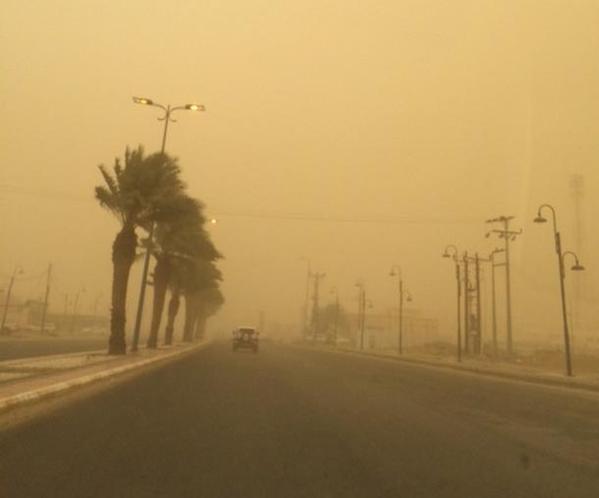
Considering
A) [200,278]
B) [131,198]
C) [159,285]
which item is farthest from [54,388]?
[200,278]

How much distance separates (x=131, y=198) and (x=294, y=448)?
23218 mm

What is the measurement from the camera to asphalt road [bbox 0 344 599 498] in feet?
24.6

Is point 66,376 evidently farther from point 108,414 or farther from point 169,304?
point 169,304

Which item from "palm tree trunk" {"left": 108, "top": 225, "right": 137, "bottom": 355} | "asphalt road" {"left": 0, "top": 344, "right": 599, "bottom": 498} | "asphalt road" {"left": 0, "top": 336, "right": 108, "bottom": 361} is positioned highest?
"palm tree trunk" {"left": 108, "top": 225, "right": 137, "bottom": 355}

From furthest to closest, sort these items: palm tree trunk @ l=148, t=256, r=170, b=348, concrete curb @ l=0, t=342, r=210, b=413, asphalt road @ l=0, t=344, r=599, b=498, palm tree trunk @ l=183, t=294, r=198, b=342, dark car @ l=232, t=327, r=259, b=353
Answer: palm tree trunk @ l=183, t=294, r=198, b=342 → dark car @ l=232, t=327, r=259, b=353 → palm tree trunk @ l=148, t=256, r=170, b=348 → concrete curb @ l=0, t=342, r=210, b=413 → asphalt road @ l=0, t=344, r=599, b=498

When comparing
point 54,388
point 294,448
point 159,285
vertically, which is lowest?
point 294,448

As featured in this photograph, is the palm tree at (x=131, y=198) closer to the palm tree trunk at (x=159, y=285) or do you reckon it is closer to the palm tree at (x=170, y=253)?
the palm tree at (x=170, y=253)

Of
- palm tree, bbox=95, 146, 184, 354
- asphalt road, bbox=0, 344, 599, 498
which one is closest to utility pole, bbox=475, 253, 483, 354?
palm tree, bbox=95, 146, 184, 354

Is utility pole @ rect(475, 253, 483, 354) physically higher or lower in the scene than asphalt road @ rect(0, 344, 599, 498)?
higher

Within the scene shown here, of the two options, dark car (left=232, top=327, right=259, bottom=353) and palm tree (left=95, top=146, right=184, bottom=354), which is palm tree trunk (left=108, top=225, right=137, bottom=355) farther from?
dark car (left=232, top=327, right=259, bottom=353)

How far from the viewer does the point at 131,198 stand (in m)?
31.6

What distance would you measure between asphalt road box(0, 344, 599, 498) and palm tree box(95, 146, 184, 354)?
14879 millimetres

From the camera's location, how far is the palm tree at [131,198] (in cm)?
3200

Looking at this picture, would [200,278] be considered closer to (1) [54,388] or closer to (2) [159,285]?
(2) [159,285]
